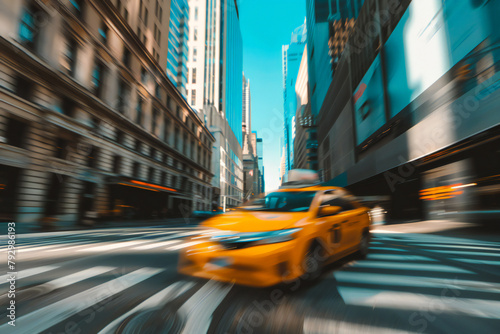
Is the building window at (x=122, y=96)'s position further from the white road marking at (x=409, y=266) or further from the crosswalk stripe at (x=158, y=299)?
the white road marking at (x=409, y=266)

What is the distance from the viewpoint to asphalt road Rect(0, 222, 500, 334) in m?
2.32

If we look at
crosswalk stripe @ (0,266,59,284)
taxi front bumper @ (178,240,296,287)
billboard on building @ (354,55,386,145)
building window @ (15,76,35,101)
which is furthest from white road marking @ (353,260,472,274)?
billboard on building @ (354,55,386,145)

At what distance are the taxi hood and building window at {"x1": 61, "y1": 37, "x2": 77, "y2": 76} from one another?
1849 cm

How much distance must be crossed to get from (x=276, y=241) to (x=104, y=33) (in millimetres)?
24417

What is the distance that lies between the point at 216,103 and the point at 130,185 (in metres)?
54.3

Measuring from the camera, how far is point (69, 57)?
17.2 meters

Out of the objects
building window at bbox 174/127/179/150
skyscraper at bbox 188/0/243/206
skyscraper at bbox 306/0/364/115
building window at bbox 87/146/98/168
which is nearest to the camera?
building window at bbox 87/146/98/168

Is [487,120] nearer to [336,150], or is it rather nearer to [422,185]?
[422,185]

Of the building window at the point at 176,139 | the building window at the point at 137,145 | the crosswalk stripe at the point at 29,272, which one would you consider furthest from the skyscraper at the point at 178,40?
the crosswalk stripe at the point at 29,272

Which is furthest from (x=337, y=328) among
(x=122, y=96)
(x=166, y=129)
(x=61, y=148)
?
(x=166, y=129)

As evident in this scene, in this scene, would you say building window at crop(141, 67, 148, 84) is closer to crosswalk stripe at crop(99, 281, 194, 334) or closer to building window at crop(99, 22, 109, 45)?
building window at crop(99, 22, 109, 45)

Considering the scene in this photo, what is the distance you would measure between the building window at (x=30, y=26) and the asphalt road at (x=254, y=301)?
15.1m

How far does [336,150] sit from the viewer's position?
38.4m

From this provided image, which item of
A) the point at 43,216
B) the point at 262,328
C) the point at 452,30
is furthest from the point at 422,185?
the point at 43,216
